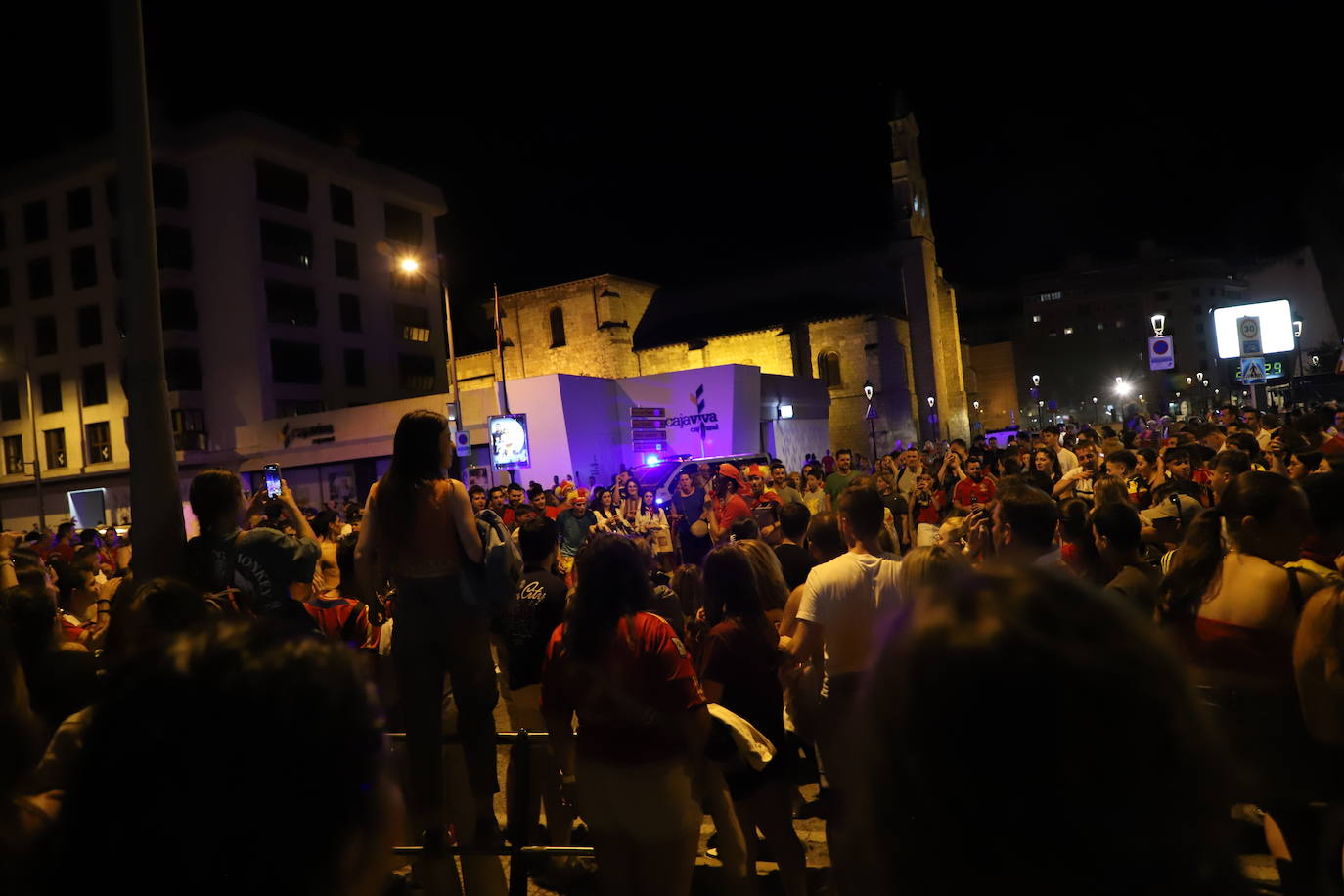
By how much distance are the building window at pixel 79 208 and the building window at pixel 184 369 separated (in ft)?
28.2

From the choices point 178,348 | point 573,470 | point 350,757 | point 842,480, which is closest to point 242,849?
point 350,757

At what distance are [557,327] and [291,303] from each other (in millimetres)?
17706

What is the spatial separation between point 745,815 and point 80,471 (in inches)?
1786

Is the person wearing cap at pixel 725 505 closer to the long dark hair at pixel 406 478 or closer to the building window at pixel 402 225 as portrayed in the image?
the long dark hair at pixel 406 478

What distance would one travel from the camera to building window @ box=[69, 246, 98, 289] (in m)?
40.1

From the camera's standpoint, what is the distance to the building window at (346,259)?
144 ft

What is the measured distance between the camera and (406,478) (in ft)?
12.5

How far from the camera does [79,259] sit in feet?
132

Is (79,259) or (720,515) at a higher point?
A: (79,259)

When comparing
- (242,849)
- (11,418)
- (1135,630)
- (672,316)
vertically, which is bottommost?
(242,849)

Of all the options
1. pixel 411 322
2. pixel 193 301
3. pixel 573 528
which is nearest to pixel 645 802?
pixel 573 528

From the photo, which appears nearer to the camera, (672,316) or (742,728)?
(742,728)

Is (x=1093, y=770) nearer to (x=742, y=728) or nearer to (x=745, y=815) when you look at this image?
(x=742, y=728)

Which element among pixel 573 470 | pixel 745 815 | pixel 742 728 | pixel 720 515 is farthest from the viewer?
pixel 573 470
